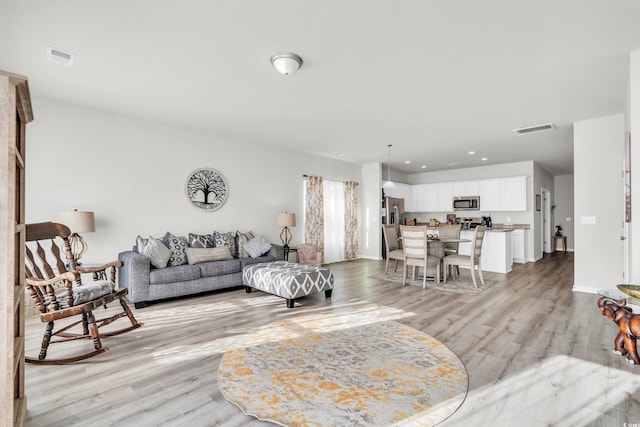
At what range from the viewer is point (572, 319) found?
343cm

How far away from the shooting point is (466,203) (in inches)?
339

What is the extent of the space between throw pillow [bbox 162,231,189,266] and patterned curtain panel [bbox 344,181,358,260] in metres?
4.26

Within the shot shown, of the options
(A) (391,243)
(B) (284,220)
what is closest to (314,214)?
(B) (284,220)

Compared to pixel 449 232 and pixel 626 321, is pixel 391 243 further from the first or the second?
pixel 626 321

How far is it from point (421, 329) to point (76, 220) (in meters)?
4.17

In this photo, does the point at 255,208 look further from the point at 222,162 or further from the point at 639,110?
the point at 639,110

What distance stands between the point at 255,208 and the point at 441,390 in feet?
15.5

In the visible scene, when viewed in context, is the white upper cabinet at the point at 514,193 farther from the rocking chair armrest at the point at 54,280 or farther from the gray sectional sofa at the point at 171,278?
the rocking chair armrest at the point at 54,280

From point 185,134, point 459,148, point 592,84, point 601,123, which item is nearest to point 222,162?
point 185,134

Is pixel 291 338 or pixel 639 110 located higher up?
pixel 639 110

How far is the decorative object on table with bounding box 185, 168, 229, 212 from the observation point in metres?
5.25

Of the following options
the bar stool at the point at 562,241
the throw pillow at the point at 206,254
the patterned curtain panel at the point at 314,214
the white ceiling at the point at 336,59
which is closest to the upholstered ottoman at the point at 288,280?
the throw pillow at the point at 206,254

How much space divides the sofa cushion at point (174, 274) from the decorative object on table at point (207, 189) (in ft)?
4.32

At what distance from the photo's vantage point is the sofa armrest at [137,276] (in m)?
3.91
